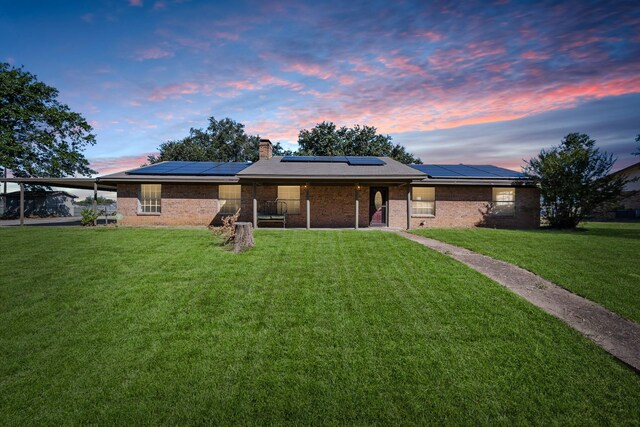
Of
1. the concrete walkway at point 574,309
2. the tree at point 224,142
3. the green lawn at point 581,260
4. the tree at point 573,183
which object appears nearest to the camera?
the concrete walkway at point 574,309

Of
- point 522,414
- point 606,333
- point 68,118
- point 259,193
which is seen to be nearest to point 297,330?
point 522,414

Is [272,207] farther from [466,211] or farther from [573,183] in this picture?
[573,183]

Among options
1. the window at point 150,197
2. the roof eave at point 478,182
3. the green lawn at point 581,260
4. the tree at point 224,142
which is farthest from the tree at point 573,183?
the tree at point 224,142

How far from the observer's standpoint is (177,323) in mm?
4836

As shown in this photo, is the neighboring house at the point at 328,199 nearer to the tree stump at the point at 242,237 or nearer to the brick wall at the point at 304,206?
the brick wall at the point at 304,206

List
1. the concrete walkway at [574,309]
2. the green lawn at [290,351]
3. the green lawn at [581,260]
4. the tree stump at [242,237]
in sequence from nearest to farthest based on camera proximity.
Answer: the green lawn at [290,351] → the concrete walkway at [574,309] → the green lawn at [581,260] → the tree stump at [242,237]

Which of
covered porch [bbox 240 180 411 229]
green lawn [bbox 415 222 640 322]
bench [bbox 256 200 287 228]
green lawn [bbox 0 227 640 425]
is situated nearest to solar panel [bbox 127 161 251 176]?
covered porch [bbox 240 180 411 229]

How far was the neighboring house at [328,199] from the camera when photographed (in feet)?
54.1

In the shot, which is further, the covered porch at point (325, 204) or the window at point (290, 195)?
the window at point (290, 195)

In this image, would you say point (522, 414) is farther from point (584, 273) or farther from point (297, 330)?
point (584, 273)

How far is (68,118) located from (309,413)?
4209 centimetres

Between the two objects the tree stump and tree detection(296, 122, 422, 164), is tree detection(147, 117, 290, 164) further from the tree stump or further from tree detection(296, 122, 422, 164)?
the tree stump

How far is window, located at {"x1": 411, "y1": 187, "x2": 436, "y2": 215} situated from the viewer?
56.1ft

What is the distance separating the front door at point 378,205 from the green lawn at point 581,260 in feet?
14.3
